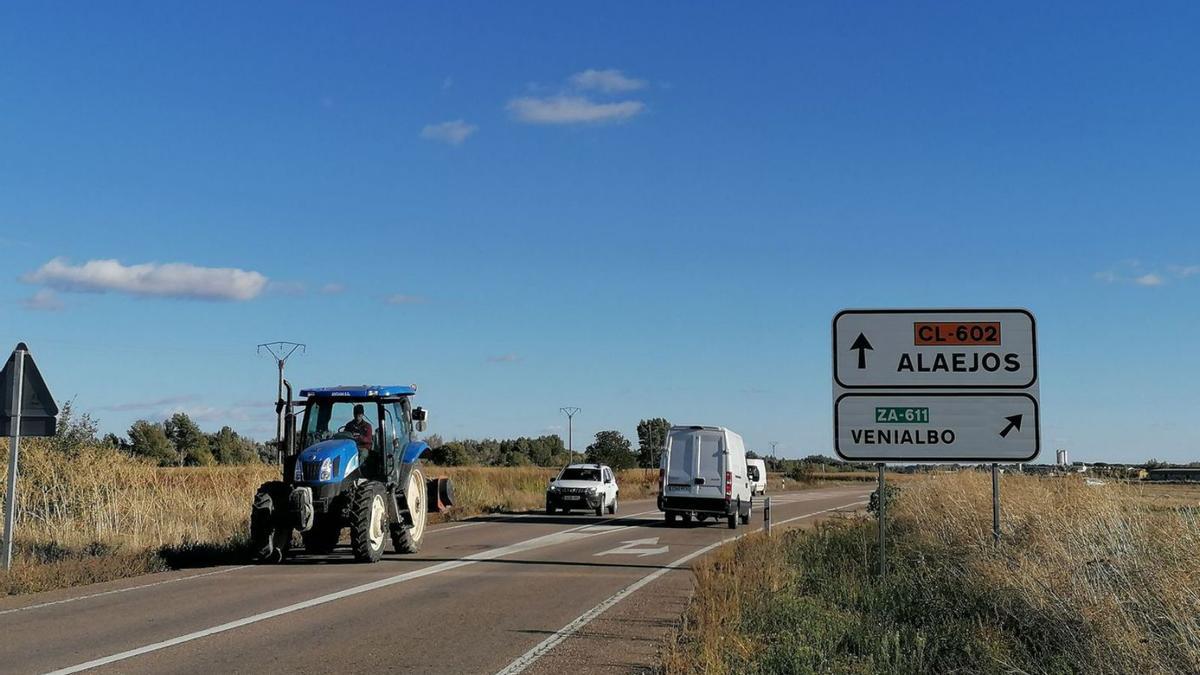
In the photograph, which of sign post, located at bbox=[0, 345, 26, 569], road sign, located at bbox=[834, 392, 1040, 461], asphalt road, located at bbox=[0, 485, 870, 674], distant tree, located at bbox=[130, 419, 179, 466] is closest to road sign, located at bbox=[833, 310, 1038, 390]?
road sign, located at bbox=[834, 392, 1040, 461]

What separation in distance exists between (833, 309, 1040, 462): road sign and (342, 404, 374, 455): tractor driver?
360 inches

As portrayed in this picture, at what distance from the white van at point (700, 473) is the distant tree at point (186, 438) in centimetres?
6524

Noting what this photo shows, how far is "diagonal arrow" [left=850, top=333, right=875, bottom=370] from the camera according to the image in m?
A: 12.5

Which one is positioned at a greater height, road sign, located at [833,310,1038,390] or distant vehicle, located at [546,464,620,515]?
road sign, located at [833,310,1038,390]

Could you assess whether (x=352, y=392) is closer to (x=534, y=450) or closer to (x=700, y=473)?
(x=700, y=473)

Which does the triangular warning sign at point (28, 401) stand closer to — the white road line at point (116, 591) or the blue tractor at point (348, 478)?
the white road line at point (116, 591)

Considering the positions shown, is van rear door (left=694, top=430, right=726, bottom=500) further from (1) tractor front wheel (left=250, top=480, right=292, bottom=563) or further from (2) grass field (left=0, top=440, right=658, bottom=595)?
(1) tractor front wheel (left=250, top=480, right=292, bottom=563)

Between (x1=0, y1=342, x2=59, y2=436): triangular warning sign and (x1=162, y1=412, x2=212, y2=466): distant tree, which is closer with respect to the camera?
(x1=0, y1=342, x2=59, y2=436): triangular warning sign

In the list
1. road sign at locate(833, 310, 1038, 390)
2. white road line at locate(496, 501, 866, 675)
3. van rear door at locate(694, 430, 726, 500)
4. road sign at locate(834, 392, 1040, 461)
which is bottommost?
white road line at locate(496, 501, 866, 675)

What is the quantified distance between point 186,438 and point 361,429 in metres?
83.4

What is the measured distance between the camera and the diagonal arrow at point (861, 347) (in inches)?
490

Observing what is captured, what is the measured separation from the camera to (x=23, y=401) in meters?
15.6

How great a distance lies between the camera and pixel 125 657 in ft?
30.3

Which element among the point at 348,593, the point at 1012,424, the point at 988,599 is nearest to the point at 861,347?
the point at 1012,424
